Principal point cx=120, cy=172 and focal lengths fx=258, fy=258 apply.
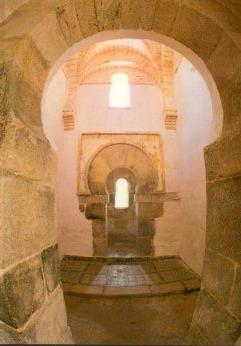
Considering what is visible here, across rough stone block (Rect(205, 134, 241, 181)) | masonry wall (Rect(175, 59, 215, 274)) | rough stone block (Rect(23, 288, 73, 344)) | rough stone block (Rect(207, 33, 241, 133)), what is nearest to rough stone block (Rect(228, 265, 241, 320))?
rough stone block (Rect(205, 134, 241, 181))

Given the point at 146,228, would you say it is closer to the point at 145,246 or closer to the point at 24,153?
the point at 145,246

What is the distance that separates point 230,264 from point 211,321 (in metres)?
0.41

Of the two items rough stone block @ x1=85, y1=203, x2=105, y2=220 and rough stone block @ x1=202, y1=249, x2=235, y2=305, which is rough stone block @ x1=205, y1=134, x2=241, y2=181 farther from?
rough stone block @ x1=85, y1=203, x2=105, y2=220

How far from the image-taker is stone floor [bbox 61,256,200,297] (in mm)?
3959

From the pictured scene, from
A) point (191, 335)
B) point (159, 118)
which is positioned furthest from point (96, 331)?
point (159, 118)

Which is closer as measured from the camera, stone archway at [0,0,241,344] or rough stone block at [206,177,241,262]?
stone archway at [0,0,241,344]

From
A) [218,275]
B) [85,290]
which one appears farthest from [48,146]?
[85,290]

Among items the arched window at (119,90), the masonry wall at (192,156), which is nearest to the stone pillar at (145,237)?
the masonry wall at (192,156)

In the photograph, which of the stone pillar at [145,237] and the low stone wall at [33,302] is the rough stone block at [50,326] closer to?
the low stone wall at [33,302]

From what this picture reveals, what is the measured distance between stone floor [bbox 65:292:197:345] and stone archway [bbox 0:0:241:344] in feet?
3.45

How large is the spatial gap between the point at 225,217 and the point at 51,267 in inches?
48.9

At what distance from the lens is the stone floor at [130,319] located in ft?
8.79

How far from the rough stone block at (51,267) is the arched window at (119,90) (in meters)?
5.91

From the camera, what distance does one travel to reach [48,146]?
1.82 meters
